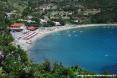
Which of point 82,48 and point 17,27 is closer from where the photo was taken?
point 82,48

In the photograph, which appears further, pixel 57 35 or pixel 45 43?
pixel 57 35

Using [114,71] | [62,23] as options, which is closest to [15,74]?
[114,71]

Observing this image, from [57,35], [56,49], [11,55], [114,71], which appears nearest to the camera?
[11,55]

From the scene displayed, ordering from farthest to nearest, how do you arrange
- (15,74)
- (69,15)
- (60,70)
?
(69,15), (60,70), (15,74)

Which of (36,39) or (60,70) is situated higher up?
(60,70)

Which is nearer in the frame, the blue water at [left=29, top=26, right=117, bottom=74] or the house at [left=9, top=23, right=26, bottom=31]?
the blue water at [left=29, top=26, right=117, bottom=74]

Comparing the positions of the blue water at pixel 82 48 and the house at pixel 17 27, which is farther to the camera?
the house at pixel 17 27

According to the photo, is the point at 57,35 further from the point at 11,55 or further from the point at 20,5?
the point at 11,55

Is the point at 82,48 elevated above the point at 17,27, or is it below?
below
